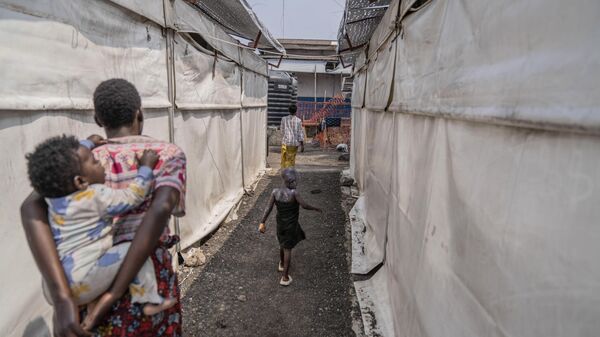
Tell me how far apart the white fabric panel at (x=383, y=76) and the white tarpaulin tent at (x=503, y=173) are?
1090mm

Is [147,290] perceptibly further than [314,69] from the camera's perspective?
No

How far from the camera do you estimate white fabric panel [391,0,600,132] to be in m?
0.94

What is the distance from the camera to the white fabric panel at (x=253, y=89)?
283 inches

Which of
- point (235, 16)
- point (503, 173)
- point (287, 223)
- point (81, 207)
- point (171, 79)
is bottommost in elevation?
point (287, 223)

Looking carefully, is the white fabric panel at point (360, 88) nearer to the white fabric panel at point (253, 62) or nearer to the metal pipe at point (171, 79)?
the white fabric panel at point (253, 62)

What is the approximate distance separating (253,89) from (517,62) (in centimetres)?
727

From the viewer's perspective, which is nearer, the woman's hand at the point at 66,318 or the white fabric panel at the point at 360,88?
the woman's hand at the point at 66,318

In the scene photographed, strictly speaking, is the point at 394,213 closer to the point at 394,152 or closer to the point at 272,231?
the point at 394,152

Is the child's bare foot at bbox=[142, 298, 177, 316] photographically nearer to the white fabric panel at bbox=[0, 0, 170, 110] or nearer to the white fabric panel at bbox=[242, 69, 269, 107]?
the white fabric panel at bbox=[0, 0, 170, 110]

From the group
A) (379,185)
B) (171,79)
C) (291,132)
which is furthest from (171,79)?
(291,132)

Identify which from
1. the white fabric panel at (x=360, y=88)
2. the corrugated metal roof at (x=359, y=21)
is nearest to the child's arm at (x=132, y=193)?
the corrugated metal roof at (x=359, y=21)

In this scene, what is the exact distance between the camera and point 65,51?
84.6 inches

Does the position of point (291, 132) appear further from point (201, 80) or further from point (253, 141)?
point (201, 80)

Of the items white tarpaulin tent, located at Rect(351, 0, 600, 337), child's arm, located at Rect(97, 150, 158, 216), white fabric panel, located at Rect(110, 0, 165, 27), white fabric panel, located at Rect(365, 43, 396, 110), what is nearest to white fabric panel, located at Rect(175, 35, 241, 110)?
white fabric panel, located at Rect(110, 0, 165, 27)
